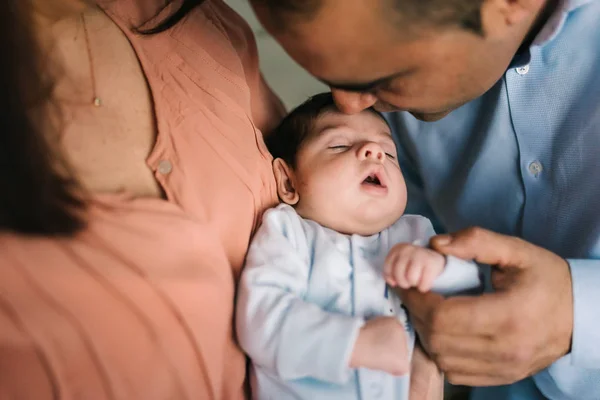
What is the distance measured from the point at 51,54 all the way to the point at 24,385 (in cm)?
32

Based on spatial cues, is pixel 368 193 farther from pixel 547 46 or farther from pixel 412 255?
pixel 547 46

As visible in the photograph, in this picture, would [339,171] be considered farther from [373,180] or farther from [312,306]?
[312,306]

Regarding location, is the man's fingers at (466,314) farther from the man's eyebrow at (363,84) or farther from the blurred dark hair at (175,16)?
the blurred dark hair at (175,16)

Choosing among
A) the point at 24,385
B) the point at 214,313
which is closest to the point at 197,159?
the point at 214,313

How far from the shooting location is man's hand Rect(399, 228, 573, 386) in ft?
2.03

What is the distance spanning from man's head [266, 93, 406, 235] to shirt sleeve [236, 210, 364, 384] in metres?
0.13

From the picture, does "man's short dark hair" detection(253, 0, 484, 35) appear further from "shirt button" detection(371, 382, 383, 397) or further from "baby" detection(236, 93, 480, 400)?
"shirt button" detection(371, 382, 383, 397)

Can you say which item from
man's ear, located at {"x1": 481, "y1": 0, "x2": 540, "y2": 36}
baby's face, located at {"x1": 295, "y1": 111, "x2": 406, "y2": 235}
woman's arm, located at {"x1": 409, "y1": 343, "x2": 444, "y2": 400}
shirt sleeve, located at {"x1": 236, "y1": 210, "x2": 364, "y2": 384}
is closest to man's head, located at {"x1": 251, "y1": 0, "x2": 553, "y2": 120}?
man's ear, located at {"x1": 481, "y1": 0, "x2": 540, "y2": 36}

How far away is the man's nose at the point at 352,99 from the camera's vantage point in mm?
654

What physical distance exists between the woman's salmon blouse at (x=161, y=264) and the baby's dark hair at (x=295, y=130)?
8 centimetres

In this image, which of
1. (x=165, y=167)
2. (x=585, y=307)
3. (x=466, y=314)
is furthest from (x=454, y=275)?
(x=165, y=167)

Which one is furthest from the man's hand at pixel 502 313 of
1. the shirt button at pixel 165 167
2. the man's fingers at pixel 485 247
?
the shirt button at pixel 165 167

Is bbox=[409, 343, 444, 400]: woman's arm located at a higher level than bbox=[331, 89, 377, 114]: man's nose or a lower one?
lower

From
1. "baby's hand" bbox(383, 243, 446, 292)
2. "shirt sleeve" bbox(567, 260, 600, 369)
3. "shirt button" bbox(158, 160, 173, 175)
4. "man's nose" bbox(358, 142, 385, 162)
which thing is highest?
"shirt button" bbox(158, 160, 173, 175)
